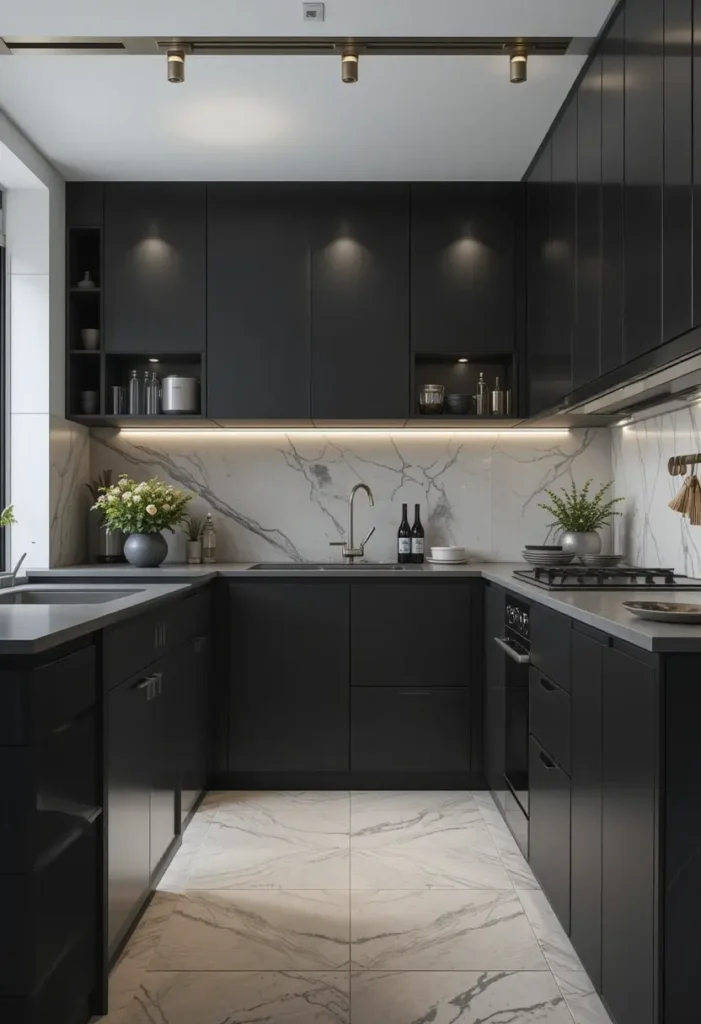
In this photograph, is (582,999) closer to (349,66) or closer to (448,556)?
(448,556)

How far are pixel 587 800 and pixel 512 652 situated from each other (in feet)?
2.91

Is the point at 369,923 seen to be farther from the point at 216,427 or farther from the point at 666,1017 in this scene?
the point at 216,427

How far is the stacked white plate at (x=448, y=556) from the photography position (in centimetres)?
414

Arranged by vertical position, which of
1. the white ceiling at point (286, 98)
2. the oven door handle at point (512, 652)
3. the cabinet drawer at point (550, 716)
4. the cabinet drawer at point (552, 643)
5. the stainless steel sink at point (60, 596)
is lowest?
the cabinet drawer at point (550, 716)

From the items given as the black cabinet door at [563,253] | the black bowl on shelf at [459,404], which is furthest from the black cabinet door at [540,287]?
the black bowl on shelf at [459,404]

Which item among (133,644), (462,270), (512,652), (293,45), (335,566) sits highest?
(293,45)

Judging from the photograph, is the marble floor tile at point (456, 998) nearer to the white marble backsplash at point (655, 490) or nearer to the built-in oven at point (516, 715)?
the built-in oven at point (516, 715)

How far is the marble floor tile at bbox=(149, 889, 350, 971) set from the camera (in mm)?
2309

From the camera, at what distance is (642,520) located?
3.72 meters

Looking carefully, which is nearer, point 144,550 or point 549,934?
point 549,934

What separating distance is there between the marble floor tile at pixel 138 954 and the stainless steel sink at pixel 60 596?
3.05ft

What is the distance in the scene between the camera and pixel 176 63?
2715 millimetres

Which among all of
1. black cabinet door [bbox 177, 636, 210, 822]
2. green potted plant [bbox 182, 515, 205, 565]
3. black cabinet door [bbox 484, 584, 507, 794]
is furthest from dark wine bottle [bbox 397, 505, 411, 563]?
black cabinet door [bbox 177, 636, 210, 822]

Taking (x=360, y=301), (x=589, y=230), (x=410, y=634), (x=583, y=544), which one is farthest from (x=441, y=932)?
(x=360, y=301)
